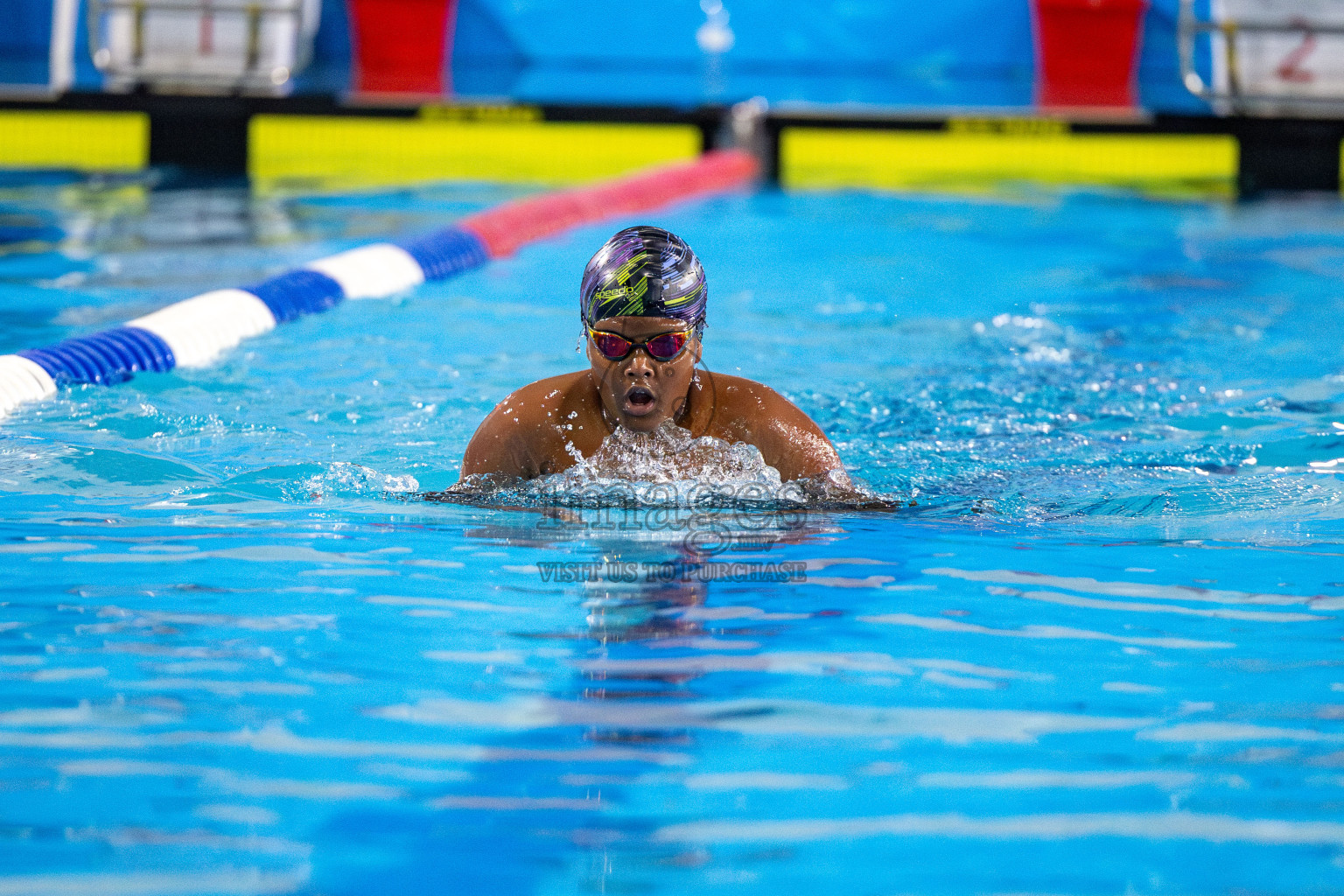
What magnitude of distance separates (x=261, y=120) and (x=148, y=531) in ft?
27.6

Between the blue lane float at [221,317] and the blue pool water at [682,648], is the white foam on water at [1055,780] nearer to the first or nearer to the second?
the blue pool water at [682,648]

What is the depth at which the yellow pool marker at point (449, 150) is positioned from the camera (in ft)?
35.2

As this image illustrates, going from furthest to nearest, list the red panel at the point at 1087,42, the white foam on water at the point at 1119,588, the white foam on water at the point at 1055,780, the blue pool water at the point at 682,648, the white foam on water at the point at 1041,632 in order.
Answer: the red panel at the point at 1087,42 < the white foam on water at the point at 1119,588 < the white foam on water at the point at 1041,632 < the white foam on water at the point at 1055,780 < the blue pool water at the point at 682,648

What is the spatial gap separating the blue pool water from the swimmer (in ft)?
0.55

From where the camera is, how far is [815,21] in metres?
13.8

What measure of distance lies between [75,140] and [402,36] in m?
3.62

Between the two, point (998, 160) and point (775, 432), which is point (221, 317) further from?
point (998, 160)

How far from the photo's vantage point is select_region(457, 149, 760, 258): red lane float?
7824mm

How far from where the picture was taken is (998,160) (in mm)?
11500

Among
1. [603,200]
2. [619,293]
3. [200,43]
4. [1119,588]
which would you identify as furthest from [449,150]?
[1119,588]

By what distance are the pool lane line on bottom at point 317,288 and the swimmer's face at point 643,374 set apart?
1.89 m

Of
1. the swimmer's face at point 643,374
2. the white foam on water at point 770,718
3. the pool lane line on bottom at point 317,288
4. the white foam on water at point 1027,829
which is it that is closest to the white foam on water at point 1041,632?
the white foam on water at point 770,718

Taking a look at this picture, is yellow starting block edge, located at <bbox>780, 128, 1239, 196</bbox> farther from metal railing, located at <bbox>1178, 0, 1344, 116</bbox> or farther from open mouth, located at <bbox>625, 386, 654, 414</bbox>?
open mouth, located at <bbox>625, 386, 654, 414</bbox>

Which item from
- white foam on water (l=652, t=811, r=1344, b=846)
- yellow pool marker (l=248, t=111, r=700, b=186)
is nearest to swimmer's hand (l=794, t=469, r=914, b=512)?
white foam on water (l=652, t=811, r=1344, b=846)
